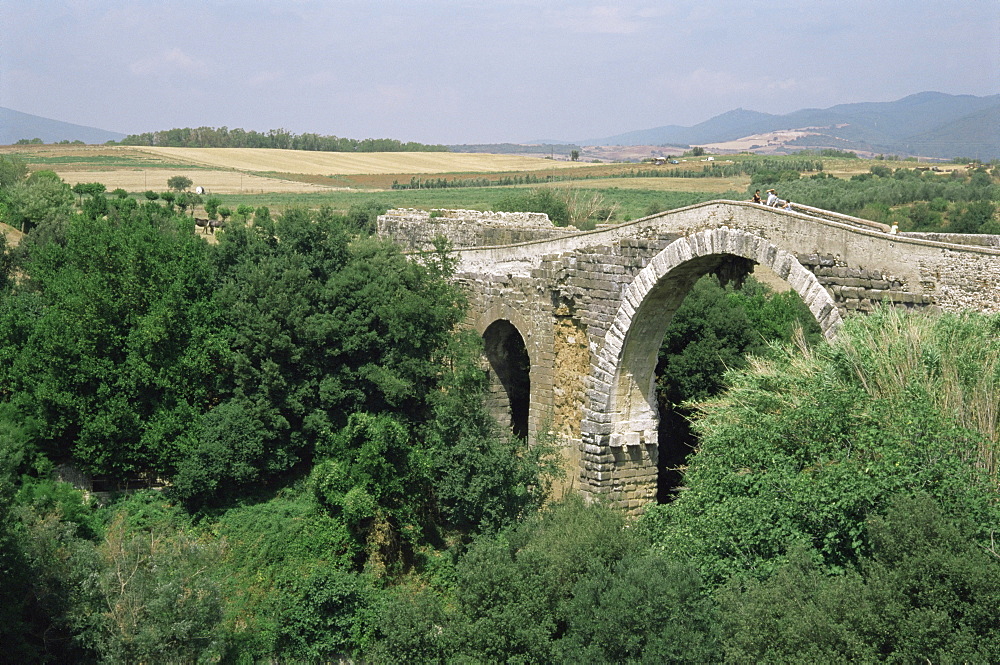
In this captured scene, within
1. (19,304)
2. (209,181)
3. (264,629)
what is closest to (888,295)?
(264,629)

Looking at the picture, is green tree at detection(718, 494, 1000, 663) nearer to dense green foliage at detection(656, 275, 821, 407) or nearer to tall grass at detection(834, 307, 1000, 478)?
tall grass at detection(834, 307, 1000, 478)

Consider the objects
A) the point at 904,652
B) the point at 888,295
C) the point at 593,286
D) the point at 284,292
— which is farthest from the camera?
the point at 284,292

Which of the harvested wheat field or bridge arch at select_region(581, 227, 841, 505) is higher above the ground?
the harvested wheat field

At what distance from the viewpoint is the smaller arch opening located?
18953 millimetres

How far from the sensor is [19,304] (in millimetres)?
18062

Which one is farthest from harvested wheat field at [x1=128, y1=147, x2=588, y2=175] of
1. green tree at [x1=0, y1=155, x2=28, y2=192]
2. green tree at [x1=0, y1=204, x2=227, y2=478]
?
green tree at [x1=0, y1=204, x2=227, y2=478]

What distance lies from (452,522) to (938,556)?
9.32 metres

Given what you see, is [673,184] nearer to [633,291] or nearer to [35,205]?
[35,205]

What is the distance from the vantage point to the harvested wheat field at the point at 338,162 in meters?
60.1

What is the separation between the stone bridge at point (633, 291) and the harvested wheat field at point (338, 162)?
4410 centimetres

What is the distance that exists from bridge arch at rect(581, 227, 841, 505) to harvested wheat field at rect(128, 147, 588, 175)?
4720 centimetres

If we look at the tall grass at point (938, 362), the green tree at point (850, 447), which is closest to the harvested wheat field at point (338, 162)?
the green tree at point (850, 447)

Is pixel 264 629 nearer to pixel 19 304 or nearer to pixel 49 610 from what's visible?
pixel 49 610

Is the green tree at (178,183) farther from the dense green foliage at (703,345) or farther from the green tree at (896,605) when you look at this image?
the green tree at (896,605)
